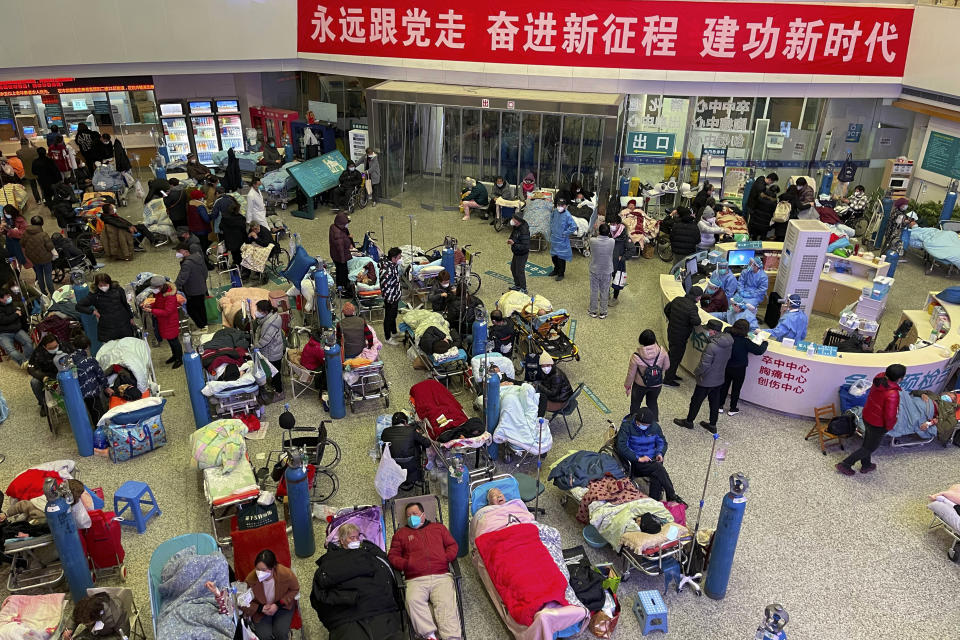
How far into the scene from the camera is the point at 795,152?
1797 centimetres

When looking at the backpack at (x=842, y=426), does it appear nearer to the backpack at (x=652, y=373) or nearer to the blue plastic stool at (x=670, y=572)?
the backpack at (x=652, y=373)

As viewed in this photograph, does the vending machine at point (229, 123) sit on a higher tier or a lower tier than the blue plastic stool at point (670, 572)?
higher

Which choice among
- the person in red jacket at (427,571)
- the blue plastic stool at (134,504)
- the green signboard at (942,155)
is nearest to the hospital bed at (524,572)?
the person in red jacket at (427,571)

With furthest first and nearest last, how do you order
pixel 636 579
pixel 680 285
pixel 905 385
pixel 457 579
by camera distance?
pixel 680 285, pixel 905 385, pixel 636 579, pixel 457 579

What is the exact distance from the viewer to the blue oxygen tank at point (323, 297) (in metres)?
11.1

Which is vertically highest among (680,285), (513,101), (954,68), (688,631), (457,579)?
(954,68)

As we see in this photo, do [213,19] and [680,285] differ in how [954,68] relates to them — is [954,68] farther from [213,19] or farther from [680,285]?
[213,19]

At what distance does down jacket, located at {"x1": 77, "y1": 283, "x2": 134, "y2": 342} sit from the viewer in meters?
10.1

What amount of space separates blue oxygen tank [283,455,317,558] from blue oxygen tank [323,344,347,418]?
2194 millimetres

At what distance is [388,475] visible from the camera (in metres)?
7.79

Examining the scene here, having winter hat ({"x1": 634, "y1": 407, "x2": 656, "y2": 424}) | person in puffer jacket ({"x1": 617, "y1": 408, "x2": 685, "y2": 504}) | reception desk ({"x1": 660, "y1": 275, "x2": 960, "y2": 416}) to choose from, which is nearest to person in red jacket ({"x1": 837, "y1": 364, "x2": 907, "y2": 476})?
reception desk ({"x1": 660, "y1": 275, "x2": 960, "y2": 416})

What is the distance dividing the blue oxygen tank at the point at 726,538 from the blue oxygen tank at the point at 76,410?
287 inches

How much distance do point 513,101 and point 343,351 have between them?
8.95m

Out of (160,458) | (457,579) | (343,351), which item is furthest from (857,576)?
(160,458)
